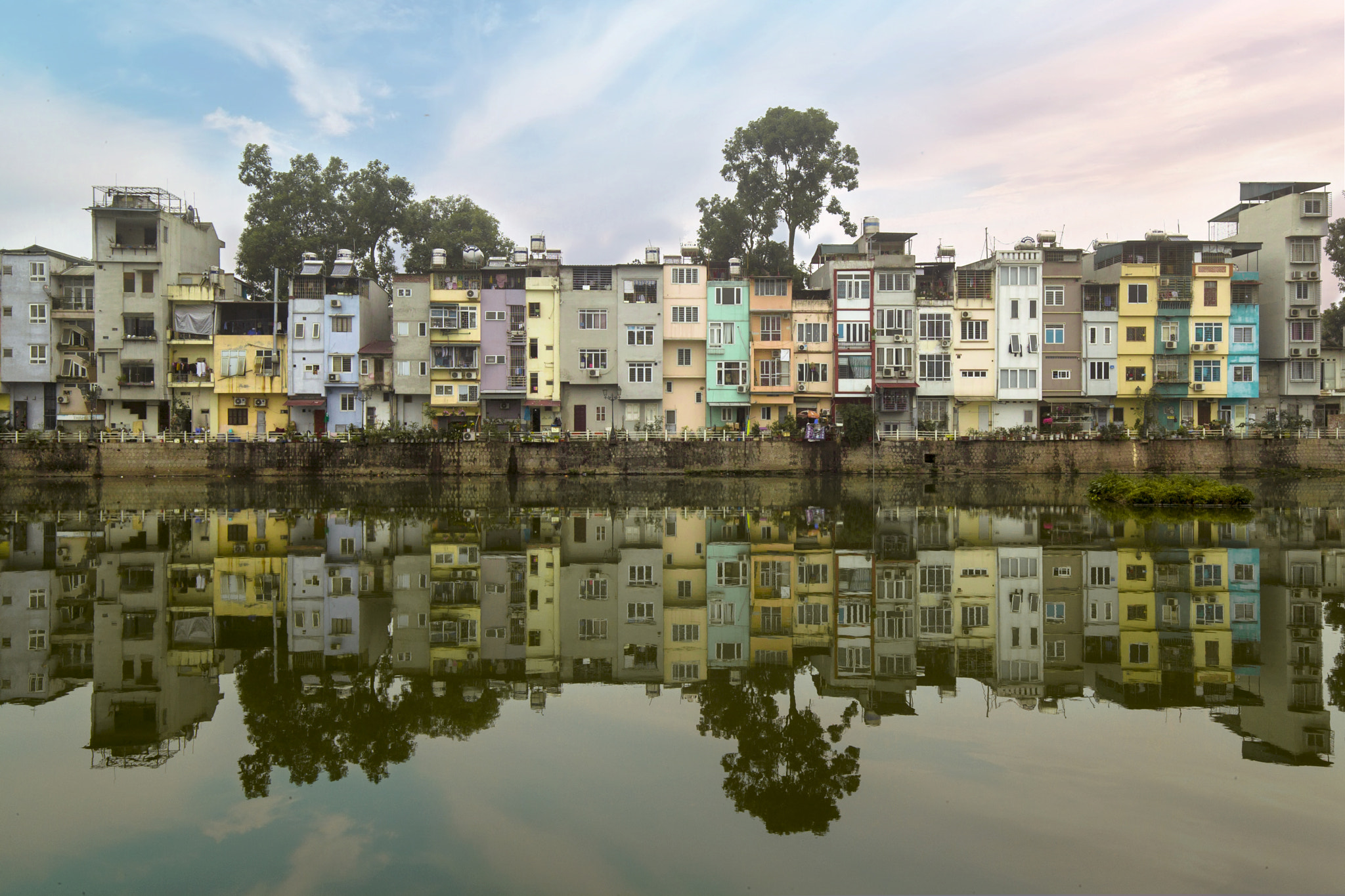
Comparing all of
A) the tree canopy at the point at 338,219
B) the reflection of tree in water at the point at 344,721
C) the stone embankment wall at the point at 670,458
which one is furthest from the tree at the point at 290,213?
the reflection of tree in water at the point at 344,721

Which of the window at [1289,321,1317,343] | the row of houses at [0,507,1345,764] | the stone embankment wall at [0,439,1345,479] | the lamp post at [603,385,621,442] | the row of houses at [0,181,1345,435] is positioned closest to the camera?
the row of houses at [0,507,1345,764]

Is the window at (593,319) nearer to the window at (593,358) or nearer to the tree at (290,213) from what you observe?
the window at (593,358)

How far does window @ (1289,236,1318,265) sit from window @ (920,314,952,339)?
2340 centimetres

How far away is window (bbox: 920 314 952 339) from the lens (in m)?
58.1

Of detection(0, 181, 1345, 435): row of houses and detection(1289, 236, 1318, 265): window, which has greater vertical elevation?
detection(1289, 236, 1318, 265): window

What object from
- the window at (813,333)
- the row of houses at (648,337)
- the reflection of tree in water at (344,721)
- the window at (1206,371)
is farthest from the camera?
the window at (1206,371)

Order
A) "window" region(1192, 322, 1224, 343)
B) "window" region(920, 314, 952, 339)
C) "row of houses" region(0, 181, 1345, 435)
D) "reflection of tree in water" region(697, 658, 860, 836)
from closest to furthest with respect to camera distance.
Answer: "reflection of tree in water" region(697, 658, 860, 836) → "row of houses" region(0, 181, 1345, 435) → "window" region(920, 314, 952, 339) → "window" region(1192, 322, 1224, 343)

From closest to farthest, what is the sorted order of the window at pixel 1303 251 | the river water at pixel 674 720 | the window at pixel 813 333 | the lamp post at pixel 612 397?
the river water at pixel 674 720 → the window at pixel 813 333 → the lamp post at pixel 612 397 → the window at pixel 1303 251

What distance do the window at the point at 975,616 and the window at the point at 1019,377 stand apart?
45255 millimetres

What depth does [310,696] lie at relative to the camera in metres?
11.3

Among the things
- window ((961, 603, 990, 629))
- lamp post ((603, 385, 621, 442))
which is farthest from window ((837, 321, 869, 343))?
window ((961, 603, 990, 629))

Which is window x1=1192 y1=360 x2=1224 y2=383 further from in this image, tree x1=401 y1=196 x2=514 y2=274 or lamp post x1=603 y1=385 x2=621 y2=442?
tree x1=401 y1=196 x2=514 y2=274

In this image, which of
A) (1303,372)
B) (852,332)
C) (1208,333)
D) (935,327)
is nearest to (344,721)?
(852,332)

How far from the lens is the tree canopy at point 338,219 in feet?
195
